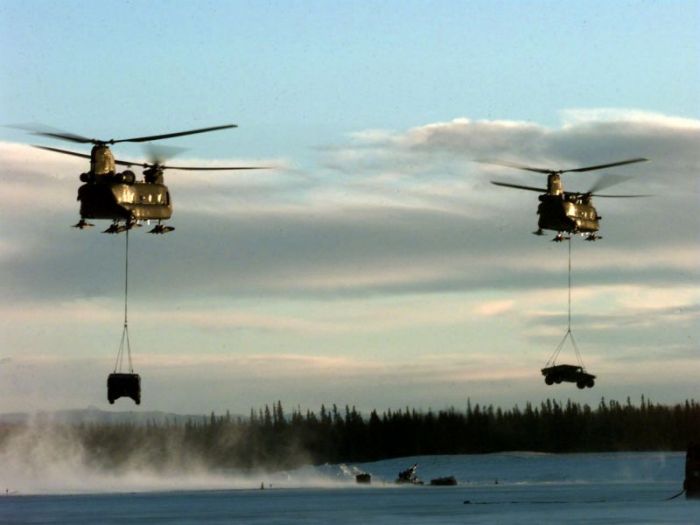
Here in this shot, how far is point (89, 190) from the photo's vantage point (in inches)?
3105

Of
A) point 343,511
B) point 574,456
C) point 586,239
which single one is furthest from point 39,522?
point 574,456

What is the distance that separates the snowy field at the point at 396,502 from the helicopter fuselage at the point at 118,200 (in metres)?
15.5

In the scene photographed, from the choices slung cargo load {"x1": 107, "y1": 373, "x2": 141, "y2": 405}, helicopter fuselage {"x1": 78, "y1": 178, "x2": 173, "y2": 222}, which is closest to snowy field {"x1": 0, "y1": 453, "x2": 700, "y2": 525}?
slung cargo load {"x1": 107, "y1": 373, "x2": 141, "y2": 405}

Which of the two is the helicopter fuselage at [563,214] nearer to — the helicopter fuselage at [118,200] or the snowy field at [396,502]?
the snowy field at [396,502]

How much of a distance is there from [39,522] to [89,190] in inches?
728

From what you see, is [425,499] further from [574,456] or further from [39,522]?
[574,456]

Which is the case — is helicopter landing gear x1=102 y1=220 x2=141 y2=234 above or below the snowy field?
above

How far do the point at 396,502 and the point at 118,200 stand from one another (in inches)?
1400

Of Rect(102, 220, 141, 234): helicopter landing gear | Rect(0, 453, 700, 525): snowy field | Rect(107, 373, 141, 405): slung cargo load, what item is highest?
Rect(102, 220, 141, 234): helicopter landing gear

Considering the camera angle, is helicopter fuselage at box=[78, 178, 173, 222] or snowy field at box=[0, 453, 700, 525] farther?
snowy field at box=[0, 453, 700, 525]

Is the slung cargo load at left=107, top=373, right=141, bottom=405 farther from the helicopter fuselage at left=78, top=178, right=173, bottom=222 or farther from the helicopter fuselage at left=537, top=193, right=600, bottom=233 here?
the helicopter fuselage at left=537, top=193, right=600, bottom=233

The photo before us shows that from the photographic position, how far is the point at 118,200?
78688 mm

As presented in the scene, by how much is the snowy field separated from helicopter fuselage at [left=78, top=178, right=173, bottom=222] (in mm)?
15478

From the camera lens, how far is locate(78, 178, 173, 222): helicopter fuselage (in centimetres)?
7862
